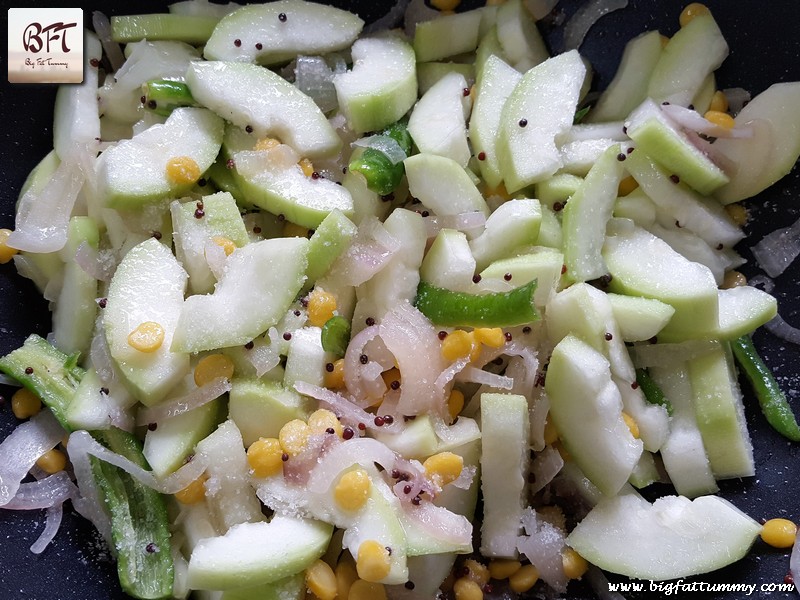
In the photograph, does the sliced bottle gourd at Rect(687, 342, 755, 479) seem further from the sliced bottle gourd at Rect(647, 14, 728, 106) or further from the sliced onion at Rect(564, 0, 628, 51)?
the sliced onion at Rect(564, 0, 628, 51)

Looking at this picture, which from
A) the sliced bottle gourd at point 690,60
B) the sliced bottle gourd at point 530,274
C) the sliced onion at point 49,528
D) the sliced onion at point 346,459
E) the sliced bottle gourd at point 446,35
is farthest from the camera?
the sliced bottle gourd at point 446,35

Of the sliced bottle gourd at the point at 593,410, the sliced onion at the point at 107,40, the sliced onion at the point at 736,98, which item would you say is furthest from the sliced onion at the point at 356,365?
the sliced onion at the point at 736,98

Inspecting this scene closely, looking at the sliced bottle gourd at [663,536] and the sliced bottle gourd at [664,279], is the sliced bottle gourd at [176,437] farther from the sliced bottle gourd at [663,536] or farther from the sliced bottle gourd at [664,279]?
the sliced bottle gourd at [664,279]

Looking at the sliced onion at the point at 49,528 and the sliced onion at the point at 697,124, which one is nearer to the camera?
the sliced onion at the point at 49,528

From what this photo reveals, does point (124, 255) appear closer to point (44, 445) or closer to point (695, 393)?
point (44, 445)

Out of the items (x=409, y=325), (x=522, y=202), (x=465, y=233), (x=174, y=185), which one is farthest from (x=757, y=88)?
(x=174, y=185)

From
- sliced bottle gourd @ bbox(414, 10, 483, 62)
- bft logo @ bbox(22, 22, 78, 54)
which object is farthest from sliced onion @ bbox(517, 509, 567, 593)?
bft logo @ bbox(22, 22, 78, 54)

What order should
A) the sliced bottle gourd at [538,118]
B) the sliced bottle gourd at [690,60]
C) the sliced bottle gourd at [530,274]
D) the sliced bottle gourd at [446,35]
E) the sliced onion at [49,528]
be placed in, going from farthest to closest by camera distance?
the sliced bottle gourd at [446,35], the sliced bottle gourd at [690,60], the sliced bottle gourd at [538,118], the sliced bottle gourd at [530,274], the sliced onion at [49,528]
